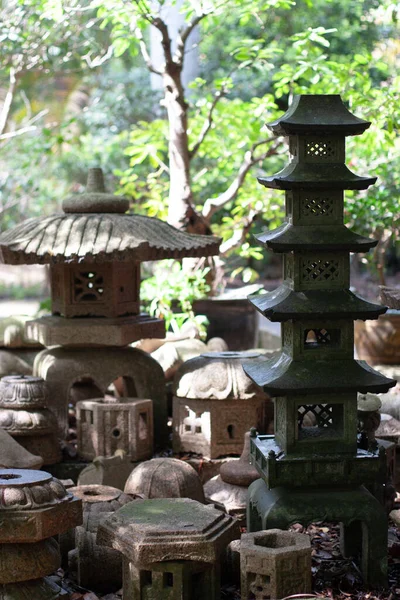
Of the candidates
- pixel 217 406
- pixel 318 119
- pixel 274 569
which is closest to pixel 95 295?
pixel 217 406

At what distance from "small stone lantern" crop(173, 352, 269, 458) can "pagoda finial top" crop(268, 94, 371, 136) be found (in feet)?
8.54

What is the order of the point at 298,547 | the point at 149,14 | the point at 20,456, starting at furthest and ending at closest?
the point at 149,14, the point at 20,456, the point at 298,547

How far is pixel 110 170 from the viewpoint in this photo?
18578 millimetres

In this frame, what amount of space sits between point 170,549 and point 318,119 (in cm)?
274

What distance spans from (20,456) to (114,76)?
13.1 m

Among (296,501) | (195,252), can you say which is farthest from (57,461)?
(296,501)

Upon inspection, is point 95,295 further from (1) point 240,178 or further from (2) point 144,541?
(2) point 144,541

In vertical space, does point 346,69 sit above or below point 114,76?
below

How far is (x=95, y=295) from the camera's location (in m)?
8.76

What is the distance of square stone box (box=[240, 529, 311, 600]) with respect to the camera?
5.29m

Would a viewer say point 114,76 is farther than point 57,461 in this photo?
Yes

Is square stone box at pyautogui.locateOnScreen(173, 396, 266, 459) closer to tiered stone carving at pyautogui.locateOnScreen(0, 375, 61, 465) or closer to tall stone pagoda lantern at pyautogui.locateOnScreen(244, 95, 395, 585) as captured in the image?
tiered stone carving at pyautogui.locateOnScreen(0, 375, 61, 465)

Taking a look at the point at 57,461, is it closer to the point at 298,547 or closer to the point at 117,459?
the point at 117,459

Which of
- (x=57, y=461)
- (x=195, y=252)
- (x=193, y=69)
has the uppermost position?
(x=193, y=69)
